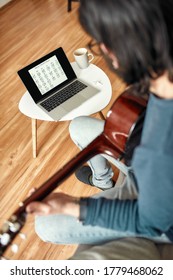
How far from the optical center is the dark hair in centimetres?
54

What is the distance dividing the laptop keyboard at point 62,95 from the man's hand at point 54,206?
0.66 meters

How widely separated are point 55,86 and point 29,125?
501 mm

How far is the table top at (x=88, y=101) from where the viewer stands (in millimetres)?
1356

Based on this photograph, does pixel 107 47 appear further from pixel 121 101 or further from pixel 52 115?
pixel 52 115

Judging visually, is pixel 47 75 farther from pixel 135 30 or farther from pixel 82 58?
pixel 135 30

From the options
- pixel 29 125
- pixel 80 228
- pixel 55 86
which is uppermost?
pixel 55 86

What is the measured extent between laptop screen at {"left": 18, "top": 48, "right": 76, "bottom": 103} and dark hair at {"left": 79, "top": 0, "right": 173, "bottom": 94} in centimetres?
77

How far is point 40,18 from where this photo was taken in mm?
2930

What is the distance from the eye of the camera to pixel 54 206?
0.80m

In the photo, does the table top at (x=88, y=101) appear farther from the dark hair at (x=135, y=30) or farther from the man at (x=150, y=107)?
the dark hair at (x=135, y=30)

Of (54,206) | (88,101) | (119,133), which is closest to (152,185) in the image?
(54,206)

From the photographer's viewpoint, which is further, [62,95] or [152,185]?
[62,95]

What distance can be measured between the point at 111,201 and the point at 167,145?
0.79 ft
